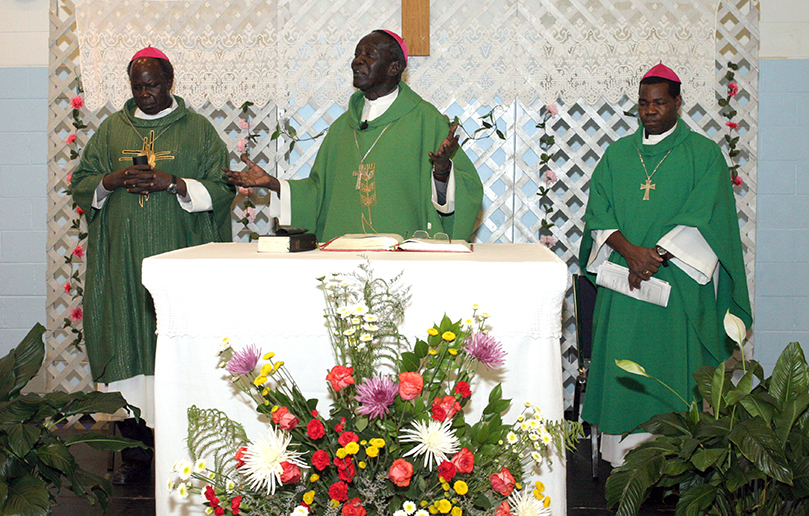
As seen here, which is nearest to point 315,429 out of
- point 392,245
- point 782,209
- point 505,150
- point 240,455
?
point 240,455

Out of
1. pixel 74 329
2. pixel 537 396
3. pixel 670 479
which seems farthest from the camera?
pixel 74 329

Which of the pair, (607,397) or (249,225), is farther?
(249,225)

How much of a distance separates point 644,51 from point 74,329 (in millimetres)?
3733

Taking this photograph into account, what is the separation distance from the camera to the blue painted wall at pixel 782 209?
172 inches

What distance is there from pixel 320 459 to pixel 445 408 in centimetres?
27

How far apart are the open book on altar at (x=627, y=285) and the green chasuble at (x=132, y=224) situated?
5.97 ft

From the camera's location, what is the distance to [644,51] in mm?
4180

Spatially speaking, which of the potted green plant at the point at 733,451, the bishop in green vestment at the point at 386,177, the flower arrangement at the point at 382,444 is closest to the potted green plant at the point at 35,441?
the flower arrangement at the point at 382,444

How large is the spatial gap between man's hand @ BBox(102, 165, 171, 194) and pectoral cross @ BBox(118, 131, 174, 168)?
187 millimetres

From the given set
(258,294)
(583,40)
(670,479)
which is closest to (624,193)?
(583,40)

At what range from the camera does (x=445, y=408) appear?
1.48 m

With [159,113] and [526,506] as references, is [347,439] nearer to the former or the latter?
[526,506]

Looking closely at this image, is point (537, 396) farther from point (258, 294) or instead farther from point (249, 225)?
point (249, 225)

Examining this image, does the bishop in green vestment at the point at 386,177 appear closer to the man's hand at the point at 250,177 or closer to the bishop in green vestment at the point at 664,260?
the man's hand at the point at 250,177
